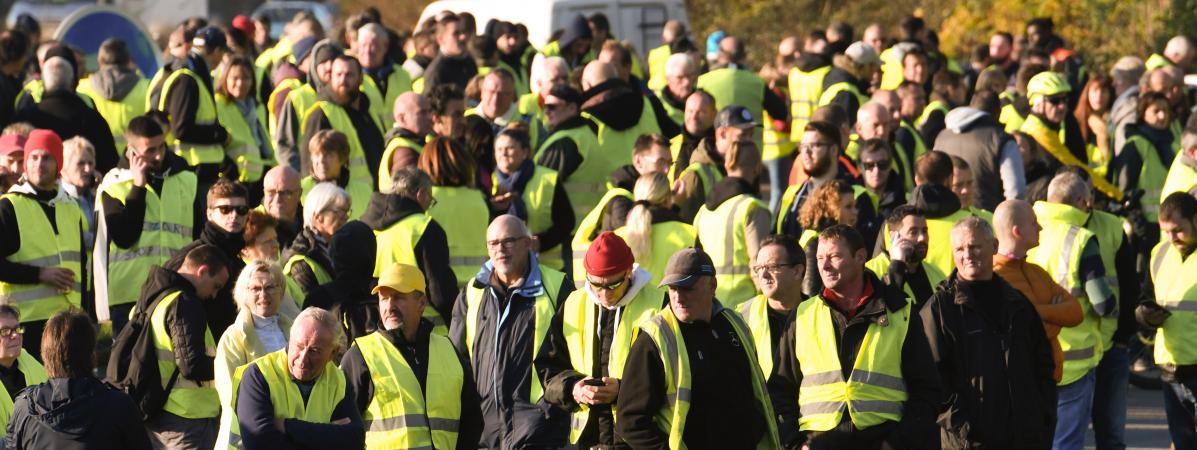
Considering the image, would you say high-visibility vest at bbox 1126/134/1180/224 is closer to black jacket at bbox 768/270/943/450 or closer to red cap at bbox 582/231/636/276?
black jacket at bbox 768/270/943/450

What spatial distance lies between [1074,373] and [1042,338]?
1.70 m

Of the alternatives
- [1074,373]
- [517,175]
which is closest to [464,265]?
[517,175]

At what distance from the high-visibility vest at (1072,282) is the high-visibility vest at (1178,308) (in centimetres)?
34

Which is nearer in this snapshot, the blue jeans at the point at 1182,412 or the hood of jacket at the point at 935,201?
the hood of jacket at the point at 935,201

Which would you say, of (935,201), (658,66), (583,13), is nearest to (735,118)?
(935,201)

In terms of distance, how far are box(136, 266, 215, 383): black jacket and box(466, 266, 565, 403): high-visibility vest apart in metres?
1.13

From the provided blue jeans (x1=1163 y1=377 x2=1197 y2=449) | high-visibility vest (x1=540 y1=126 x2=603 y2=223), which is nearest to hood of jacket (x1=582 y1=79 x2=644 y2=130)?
high-visibility vest (x1=540 y1=126 x2=603 y2=223)

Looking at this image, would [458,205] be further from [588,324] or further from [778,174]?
[778,174]

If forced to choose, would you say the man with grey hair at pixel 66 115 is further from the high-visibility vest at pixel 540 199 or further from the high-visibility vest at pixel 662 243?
the high-visibility vest at pixel 662 243

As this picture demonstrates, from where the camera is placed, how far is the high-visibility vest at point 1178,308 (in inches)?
436

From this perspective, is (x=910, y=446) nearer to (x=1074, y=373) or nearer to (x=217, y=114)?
(x=1074, y=373)

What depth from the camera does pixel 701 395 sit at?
26.1ft

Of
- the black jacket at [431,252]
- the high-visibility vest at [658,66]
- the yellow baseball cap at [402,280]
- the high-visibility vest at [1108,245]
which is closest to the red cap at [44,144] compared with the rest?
the black jacket at [431,252]

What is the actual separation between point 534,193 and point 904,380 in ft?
14.5
